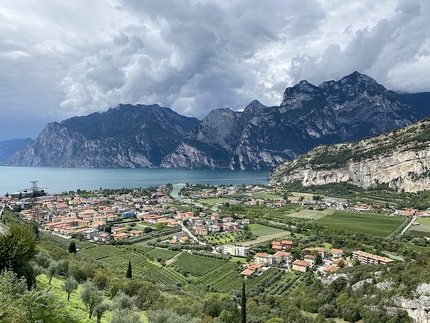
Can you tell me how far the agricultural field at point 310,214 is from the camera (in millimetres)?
64062

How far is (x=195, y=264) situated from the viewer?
116ft

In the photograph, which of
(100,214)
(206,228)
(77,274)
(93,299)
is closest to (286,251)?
(206,228)

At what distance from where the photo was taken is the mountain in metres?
87.7

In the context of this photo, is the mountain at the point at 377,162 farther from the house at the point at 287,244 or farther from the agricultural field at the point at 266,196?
the house at the point at 287,244

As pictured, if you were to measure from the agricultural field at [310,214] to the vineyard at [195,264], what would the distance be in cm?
3260

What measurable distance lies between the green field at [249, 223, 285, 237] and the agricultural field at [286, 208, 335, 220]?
1161 centimetres

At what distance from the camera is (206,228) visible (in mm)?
53969

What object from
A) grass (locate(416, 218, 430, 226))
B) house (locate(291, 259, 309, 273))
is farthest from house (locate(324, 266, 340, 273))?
grass (locate(416, 218, 430, 226))

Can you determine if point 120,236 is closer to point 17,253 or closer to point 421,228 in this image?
point 17,253

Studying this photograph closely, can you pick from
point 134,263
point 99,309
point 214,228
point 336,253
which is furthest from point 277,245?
point 99,309

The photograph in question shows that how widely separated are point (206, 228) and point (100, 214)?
1099 inches

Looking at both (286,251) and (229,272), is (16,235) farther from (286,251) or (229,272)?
(286,251)

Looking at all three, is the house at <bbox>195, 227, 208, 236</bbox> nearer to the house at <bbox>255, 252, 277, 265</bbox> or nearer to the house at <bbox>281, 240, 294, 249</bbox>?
the house at <bbox>281, 240, 294, 249</bbox>

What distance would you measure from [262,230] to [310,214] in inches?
772
